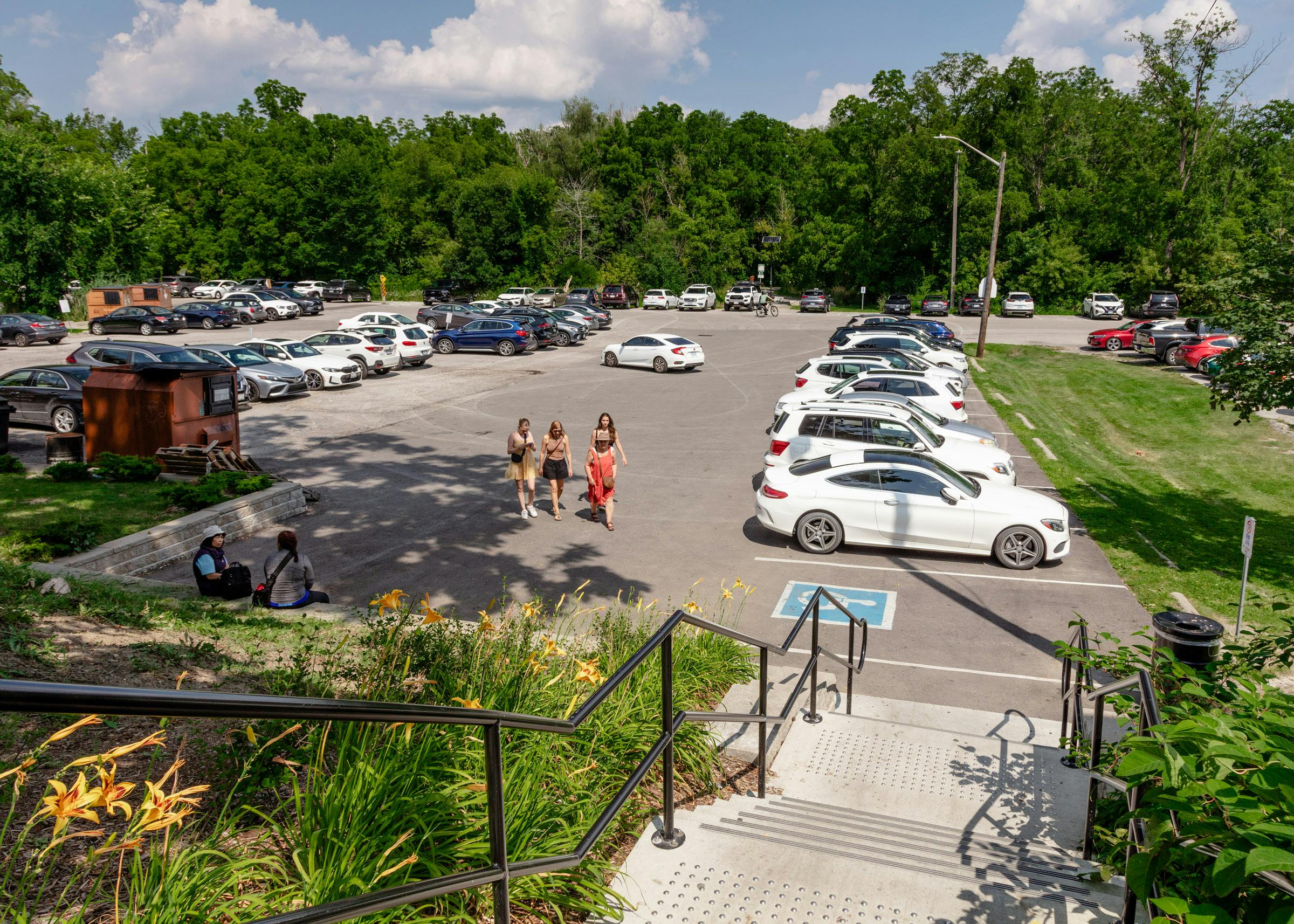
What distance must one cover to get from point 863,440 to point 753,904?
13.1 metres

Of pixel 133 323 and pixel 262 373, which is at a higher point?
pixel 133 323

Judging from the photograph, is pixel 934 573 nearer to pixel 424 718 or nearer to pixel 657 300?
pixel 424 718

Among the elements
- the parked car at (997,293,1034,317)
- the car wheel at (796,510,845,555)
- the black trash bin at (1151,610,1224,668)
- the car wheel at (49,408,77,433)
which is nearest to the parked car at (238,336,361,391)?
the car wheel at (49,408,77,433)

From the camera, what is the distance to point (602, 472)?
14648mm

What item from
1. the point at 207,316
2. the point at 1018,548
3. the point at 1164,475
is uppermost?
the point at 207,316

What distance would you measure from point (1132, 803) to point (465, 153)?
9018cm

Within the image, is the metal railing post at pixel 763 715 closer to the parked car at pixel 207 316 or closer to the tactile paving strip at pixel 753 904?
the tactile paving strip at pixel 753 904

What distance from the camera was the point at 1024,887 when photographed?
4445mm

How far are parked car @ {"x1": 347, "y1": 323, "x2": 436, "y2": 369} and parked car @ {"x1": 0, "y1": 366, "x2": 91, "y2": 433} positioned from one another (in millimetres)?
12229

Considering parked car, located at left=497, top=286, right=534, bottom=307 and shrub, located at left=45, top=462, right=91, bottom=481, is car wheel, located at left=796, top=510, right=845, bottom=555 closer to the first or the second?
shrub, located at left=45, top=462, right=91, bottom=481

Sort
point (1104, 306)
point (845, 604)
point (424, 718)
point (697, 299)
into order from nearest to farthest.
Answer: point (424, 718) < point (845, 604) < point (1104, 306) < point (697, 299)

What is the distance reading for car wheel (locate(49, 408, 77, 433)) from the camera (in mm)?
21656

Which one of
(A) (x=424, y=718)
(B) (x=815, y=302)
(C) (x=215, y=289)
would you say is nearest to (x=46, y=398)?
(A) (x=424, y=718)

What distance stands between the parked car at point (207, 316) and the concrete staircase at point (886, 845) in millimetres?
46526
